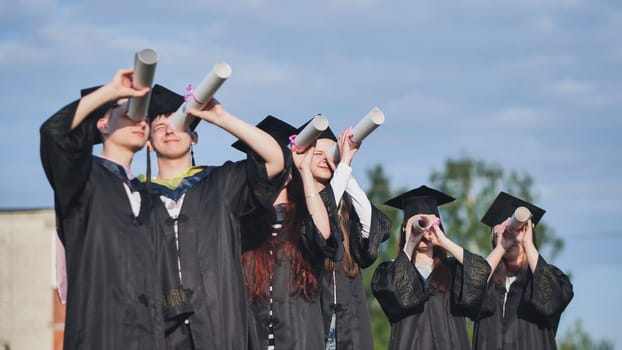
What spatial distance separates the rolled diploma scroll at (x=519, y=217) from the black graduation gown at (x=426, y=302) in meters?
0.40

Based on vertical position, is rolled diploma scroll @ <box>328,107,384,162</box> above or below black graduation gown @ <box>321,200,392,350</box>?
above

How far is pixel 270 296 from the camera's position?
7047 millimetres

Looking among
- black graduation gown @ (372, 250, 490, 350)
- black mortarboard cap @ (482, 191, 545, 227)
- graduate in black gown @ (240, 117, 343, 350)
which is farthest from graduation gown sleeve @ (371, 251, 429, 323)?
graduate in black gown @ (240, 117, 343, 350)

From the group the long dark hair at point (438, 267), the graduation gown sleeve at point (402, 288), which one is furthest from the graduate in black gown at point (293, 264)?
the long dark hair at point (438, 267)

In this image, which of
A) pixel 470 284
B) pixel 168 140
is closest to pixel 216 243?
pixel 168 140

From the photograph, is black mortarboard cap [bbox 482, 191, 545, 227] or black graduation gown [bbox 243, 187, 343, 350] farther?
black mortarboard cap [bbox 482, 191, 545, 227]

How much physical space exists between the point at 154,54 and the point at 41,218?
92.8 feet

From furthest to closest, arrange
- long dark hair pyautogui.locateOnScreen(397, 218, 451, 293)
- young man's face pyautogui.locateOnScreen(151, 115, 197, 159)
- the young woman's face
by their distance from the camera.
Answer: long dark hair pyautogui.locateOnScreen(397, 218, 451, 293)
the young woman's face
young man's face pyautogui.locateOnScreen(151, 115, 197, 159)

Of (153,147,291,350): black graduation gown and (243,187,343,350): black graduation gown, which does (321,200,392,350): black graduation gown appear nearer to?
(243,187,343,350): black graduation gown

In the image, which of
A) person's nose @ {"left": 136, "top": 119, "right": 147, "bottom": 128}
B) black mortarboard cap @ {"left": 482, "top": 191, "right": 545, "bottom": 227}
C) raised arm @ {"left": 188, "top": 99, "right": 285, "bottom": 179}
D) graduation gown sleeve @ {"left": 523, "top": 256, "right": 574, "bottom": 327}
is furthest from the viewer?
black mortarboard cap @ {"left": 482, "top": 191, "right": 545, "bottom": 227}

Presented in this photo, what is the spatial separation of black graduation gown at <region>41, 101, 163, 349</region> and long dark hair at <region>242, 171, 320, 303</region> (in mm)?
1355

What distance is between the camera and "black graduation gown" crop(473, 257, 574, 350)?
29.8 ft

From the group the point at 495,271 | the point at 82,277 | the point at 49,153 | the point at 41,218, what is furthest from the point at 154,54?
the point at 41,218

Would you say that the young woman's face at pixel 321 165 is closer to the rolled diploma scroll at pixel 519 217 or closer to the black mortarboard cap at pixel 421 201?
the black mortarboard cap at pixel 421 201
